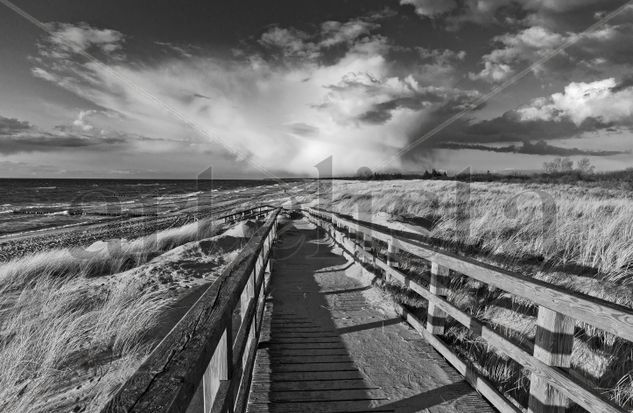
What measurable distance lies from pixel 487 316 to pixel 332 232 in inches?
357

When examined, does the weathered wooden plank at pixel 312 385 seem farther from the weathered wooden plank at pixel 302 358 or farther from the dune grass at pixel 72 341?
the dune grass at pixel 72 341

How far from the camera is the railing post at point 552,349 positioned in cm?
261

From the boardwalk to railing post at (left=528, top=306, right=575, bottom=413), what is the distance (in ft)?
2.56

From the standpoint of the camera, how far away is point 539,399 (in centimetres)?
275

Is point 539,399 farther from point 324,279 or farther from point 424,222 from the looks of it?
point 424,222

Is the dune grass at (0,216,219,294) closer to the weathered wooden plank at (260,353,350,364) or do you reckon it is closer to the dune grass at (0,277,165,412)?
the dune grass at (0,277,165,412)

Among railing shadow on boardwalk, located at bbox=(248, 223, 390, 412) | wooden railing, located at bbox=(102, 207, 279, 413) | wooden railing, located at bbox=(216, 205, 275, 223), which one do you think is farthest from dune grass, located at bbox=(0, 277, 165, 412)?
wooden railing, located at bbox=(216, 205, 275, 223)

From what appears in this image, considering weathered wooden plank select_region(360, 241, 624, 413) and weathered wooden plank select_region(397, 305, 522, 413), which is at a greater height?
weathered wooden plank select_region(360, 241, 624, 413)

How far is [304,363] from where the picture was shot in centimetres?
427

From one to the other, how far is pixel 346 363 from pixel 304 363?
472mm

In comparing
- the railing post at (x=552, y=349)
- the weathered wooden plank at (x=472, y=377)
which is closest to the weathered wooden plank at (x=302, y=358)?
the weathered wooden plank at (x=472, y=377)

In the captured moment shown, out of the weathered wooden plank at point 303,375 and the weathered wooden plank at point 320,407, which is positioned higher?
the weathered wooden plank at point 320,407

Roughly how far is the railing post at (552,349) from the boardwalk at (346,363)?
780mm

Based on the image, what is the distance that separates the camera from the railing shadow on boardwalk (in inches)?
138
